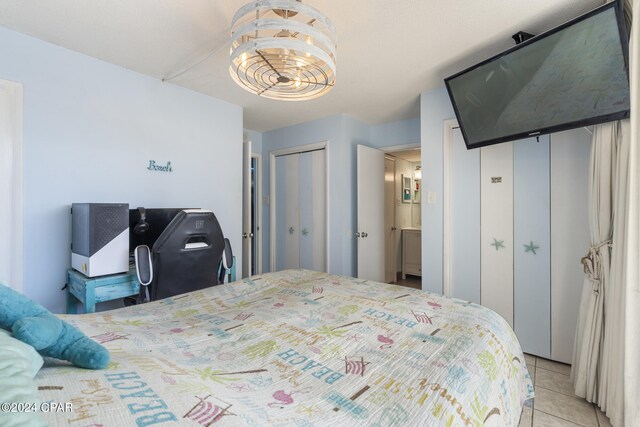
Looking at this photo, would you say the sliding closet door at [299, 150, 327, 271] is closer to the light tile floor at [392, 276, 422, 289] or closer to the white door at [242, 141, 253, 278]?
the white door at [242, 141, 253, 278]

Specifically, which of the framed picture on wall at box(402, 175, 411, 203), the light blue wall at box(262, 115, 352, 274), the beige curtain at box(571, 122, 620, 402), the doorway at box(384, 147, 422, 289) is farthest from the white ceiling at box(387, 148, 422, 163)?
the beige curtain at box(571, 122, 620, 402)

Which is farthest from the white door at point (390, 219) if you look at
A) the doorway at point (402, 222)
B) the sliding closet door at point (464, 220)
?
the sliding closet door at point (464, 220)

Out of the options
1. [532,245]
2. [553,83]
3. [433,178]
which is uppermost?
[553,83]

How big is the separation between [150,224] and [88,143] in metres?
0.77

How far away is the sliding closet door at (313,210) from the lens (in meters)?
3.76

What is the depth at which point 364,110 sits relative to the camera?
343cm

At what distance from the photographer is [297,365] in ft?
3.04

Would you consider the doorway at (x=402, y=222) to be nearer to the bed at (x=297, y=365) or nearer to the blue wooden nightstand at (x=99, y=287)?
the bed at (x=297, y=365)

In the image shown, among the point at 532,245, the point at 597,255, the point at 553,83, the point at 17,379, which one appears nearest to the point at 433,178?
the point at 532,245

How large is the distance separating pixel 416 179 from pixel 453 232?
2996mm

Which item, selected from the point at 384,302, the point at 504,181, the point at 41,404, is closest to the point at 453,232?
the point at 504,181

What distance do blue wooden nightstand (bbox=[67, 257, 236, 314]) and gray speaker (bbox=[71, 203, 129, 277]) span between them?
4 centimetres

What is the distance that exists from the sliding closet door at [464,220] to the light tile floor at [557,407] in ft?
2.42

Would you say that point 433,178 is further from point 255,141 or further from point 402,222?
point 255,141
